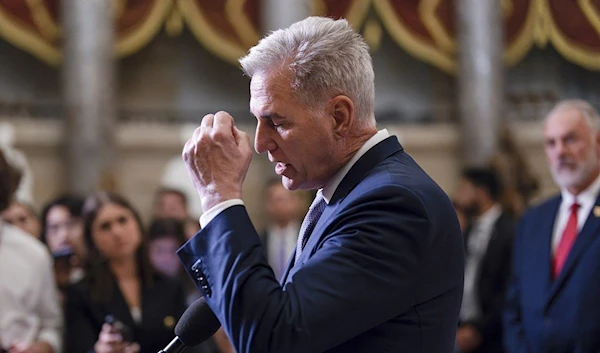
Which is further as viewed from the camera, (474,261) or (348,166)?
(474,261)

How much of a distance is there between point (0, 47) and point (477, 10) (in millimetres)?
3915

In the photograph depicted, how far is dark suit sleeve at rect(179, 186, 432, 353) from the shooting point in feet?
5.54

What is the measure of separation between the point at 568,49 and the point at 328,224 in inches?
285

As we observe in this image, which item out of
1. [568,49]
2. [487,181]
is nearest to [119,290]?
[487,181]

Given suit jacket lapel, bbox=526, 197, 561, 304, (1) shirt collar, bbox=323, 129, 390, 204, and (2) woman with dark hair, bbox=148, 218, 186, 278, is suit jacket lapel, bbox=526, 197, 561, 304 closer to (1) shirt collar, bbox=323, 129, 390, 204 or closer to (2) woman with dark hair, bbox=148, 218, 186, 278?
(2) woman with dark hair, bbox=148, 218, 186, 278

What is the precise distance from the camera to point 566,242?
3.91 m

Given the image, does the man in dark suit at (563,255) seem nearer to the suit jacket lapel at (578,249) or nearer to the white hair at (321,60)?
the suit jacket lapel at (578,249)

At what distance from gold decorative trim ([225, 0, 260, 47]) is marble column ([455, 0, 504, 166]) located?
173cm

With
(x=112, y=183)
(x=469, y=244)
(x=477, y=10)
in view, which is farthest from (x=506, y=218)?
(x=477, y=10)

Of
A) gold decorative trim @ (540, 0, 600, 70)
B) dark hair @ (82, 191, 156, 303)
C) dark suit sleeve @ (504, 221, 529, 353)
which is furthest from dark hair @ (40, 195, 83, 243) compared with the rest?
gold decorative trim @ (540, 0, 600, 70)

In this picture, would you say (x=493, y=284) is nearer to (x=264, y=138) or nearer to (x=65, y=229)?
(x=65, y=229)

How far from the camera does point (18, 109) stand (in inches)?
310

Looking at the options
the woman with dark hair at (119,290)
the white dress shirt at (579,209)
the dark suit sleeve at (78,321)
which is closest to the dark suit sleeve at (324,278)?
the woman with dark hair at (119,290)

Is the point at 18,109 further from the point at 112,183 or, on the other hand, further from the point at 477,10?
the point at 477,10
